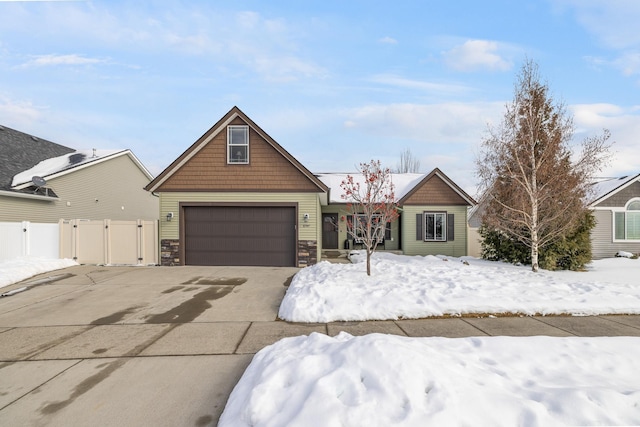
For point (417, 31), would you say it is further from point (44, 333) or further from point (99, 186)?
point (99, 186)

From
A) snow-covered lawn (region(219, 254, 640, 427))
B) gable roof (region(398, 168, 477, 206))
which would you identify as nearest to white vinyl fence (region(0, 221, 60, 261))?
snow-covered lawn (region(219, 254, 640, 427))

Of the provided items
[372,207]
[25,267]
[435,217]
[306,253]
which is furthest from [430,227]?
[25,267]

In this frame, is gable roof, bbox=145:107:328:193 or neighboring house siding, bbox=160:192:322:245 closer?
gable roof, bbox=145:107:328:193

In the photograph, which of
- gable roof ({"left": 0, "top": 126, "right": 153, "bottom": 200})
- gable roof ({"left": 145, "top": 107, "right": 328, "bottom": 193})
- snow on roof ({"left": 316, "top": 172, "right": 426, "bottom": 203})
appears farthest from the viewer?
snow on roof ({"left": 316, "top": 172, "right": 426, "bottom": 203})

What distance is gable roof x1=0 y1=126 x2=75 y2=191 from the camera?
526 inches

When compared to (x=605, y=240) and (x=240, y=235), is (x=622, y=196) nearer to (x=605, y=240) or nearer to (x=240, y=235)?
(x=605, y=240)

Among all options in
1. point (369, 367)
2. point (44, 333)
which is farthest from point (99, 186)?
point (369, 367)

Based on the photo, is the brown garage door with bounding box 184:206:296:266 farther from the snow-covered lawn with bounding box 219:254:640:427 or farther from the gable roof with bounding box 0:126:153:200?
the snow-covered lawn with bounding box 219:254:640:427

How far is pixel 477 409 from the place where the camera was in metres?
2.43

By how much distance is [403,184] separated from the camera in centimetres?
1925

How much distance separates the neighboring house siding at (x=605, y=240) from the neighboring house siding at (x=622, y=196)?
0.43 metres

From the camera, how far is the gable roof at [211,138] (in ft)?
38.9

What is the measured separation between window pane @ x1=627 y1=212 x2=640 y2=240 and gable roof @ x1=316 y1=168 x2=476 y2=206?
340 inches

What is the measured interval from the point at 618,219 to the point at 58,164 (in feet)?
96.4
